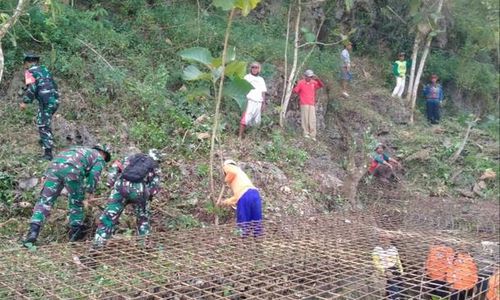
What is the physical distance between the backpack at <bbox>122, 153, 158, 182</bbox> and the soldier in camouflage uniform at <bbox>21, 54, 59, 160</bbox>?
202 cm

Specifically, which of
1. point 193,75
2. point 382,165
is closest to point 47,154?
point 193,75

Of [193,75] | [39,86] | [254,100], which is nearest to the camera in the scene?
[193,75]

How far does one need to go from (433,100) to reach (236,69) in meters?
9.40

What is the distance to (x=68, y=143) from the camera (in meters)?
7.27

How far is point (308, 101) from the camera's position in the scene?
10445mm

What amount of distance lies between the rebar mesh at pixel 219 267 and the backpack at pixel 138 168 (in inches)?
22.9

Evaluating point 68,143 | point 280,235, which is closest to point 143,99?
point 68,143

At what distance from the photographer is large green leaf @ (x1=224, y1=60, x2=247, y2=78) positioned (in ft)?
18.8

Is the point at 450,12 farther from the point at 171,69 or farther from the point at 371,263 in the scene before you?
the point at 371,263

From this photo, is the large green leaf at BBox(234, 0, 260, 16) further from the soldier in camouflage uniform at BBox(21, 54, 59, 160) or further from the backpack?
the soldier in camouflage uniform at BBox(21, 54, 59, 160)

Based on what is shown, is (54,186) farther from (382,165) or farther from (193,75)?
(382,165)

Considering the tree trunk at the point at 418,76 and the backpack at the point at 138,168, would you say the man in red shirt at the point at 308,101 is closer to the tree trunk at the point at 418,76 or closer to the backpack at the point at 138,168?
the tree trunk at the point at 418,76

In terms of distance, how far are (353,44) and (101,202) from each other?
10.8 meters

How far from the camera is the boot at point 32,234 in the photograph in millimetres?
4998
